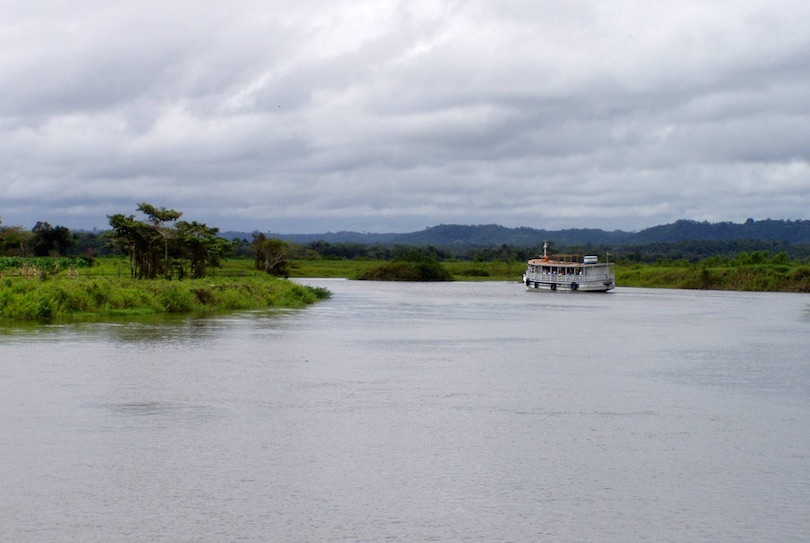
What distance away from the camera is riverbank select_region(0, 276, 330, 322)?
35906 millimetres

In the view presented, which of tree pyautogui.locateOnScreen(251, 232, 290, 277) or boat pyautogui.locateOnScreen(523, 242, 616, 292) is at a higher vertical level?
tree pyautogui.locateOnScreen(251, 232, 290, 277)

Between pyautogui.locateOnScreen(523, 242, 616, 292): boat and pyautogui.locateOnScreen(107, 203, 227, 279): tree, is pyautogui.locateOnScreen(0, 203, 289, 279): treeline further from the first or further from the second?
pyautogui.locateOnScreen(523, 242, 616, 292): boat

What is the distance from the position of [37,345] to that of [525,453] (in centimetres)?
1723

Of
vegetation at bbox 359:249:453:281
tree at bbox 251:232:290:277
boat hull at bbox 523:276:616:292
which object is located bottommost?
boat hull at bbox 523:276:616:292

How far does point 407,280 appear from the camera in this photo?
115m

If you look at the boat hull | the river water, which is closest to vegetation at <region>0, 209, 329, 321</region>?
the river water

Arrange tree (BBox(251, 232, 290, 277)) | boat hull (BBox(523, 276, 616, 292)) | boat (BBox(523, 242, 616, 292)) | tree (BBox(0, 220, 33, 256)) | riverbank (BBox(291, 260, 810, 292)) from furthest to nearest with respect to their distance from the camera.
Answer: riverbank (BBox(291, 260, 810, 292))
boat (BBox(523, 242, 616, 292))
boat hull (BBox(523, 276, 616, 292))
tree (BBox(251, 232, 290, 277))
tree (BBox(0, 220, 33, 256))

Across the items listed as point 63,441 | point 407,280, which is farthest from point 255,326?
point 407,280

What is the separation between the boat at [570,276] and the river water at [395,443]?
58774 millimetres

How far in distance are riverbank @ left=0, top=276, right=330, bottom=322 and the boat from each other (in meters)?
39.4

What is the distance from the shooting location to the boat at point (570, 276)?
285ft

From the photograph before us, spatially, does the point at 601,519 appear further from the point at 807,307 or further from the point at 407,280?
the point at 407,280

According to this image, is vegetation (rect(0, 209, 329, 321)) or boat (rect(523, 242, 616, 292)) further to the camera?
boat (rect(523, 242, 616, 292))

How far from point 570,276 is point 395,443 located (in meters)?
76.9
